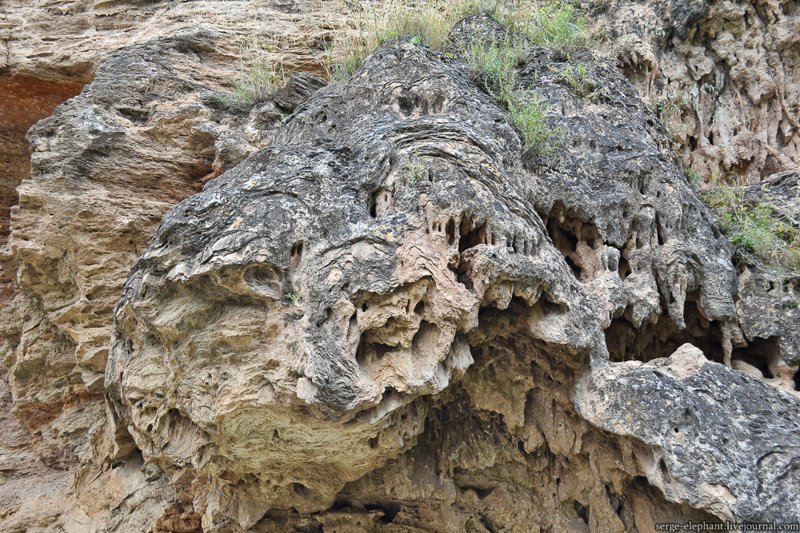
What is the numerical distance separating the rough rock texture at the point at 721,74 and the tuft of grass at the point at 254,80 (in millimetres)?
3012

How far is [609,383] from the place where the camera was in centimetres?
343

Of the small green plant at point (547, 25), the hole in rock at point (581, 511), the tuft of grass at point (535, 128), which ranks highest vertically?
the small green plant at point (547, 25)

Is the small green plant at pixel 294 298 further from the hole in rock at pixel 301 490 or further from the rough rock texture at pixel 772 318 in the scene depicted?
the rough rock texture at pixel 772 318

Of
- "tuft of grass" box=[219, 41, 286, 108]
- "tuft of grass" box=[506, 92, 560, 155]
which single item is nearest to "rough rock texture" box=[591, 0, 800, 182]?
"tuft of grass" box=[506, 92, 560, 155]

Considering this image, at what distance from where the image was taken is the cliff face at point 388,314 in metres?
3.23

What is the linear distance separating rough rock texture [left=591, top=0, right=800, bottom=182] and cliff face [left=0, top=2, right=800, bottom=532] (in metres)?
0.06

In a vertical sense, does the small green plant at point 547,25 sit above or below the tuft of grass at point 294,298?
above

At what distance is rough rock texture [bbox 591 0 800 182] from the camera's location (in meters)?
5.91

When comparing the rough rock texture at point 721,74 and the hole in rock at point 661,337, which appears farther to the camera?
the rough rock texture at point 721,74

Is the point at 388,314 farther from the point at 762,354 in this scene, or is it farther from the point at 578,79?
the point at 578,79

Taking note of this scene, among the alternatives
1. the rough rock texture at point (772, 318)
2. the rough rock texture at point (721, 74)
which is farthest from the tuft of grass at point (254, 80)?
the rough rock texture at point (772, 318)

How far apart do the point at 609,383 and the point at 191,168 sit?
362cm

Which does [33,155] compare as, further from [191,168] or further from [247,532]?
[247,532]

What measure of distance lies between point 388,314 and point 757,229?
8.99 feet
